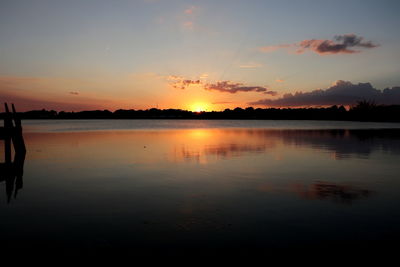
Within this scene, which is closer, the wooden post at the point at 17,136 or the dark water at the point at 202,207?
the dark water at the point at 202,207

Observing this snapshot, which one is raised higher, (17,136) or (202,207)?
(17,136)

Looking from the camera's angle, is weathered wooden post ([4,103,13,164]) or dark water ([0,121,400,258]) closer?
dark water ([0,121,400,258])

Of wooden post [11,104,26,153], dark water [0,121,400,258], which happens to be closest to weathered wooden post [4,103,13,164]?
wooden post [11,104,26,153]

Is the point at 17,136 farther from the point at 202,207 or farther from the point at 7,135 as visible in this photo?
the point at 202,207

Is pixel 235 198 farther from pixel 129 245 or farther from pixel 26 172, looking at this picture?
pixel 26 172

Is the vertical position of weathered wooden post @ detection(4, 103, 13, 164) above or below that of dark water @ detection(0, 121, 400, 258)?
above

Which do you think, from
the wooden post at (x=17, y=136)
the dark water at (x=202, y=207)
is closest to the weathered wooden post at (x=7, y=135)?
the wooden post at (x=17, y=136)

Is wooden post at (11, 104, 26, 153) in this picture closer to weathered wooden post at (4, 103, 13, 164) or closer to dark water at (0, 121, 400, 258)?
weathered wooden post at (4, 103, 13, 164)

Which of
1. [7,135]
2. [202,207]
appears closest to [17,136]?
[7,135]

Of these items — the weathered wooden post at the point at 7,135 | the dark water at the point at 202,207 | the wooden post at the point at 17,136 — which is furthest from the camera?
the wooden post at the point at 17,136

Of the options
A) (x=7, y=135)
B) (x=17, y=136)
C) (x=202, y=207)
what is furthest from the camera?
(x=17, y=136)

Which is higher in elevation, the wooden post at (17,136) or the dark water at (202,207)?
the wooden post at (17,136)

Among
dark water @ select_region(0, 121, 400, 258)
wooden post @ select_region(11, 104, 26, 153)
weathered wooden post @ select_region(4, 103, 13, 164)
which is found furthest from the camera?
wooden post @ select_region(11, 104, 26, 153)

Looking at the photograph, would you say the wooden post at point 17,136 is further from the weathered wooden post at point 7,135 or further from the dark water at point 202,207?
the dark water at point 202,207
